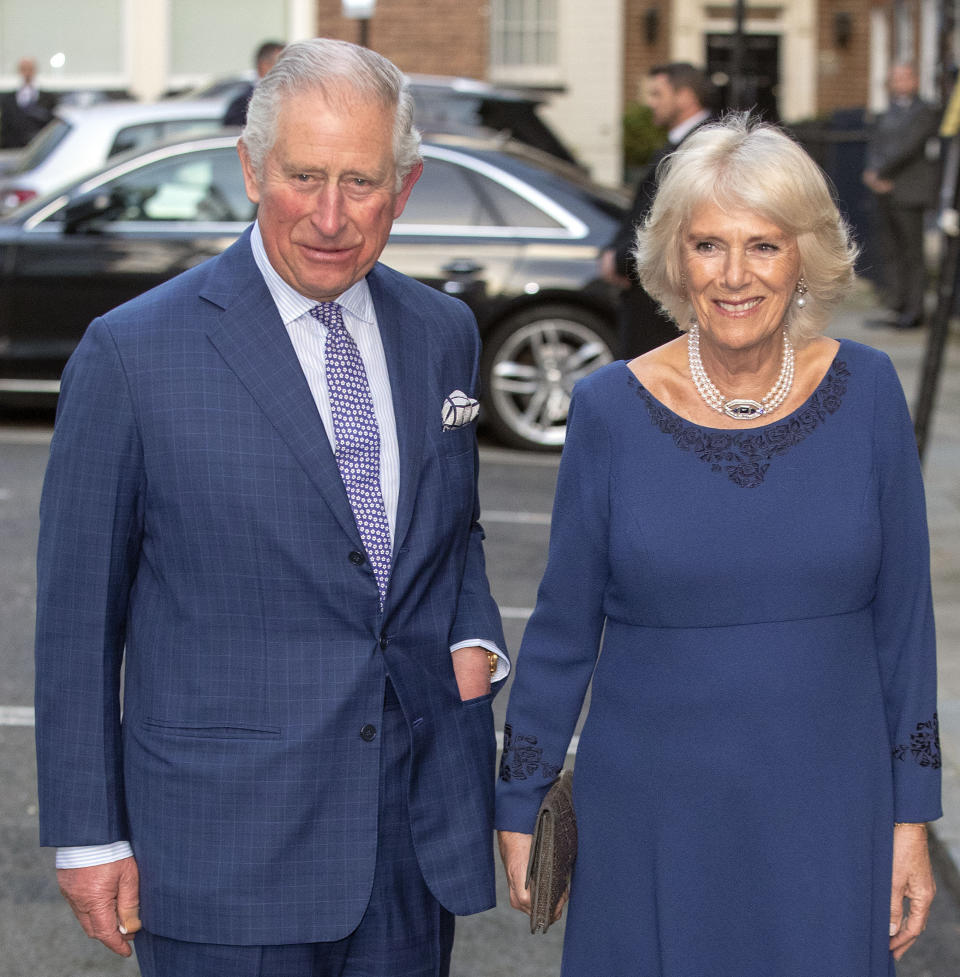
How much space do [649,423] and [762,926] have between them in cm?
78

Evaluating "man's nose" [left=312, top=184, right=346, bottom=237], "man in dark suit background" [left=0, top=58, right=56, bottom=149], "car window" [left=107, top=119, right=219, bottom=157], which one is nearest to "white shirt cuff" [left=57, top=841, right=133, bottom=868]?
"man's nose" [left=312, top=184, right=346, bottom=237]

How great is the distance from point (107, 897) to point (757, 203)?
139cm

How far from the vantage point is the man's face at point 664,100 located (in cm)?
866

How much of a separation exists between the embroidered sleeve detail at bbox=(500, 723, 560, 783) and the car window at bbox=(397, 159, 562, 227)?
23.9ft

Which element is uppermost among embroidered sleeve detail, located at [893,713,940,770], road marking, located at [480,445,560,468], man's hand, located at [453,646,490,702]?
man's hand, located at [453,646,490,702]

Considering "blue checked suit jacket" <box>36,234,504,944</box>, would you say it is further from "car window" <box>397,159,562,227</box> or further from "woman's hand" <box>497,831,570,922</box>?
"car window" <box>397,159,562,227</box>

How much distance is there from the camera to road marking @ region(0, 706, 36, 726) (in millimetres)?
5676

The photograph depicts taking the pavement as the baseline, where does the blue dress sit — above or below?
above

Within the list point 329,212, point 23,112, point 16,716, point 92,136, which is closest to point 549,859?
point 329,212

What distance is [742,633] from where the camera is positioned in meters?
2.59

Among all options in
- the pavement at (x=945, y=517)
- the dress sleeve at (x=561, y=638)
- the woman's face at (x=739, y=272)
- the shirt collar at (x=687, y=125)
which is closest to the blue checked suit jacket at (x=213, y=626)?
the dress sleeve at (x=561, y=638)

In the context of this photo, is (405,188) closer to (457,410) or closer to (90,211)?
(457,410)

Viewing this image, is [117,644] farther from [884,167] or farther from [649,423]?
[884,167]

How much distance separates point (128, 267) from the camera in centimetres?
974
